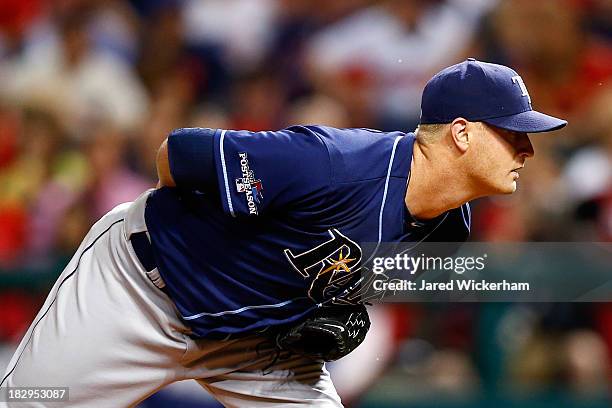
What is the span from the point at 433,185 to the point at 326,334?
1.35 feet

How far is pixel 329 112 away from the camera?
3.97 meters

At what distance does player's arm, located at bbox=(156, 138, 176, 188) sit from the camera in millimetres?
2105

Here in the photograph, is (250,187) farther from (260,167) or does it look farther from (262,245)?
(262,245)

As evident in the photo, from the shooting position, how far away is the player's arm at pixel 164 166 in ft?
6.91

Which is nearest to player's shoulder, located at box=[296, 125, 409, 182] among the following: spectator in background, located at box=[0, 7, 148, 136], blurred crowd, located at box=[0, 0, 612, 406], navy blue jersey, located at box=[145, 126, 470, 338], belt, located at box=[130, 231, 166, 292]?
navy blue jersey, located at box=[145, 126, 470, 338]

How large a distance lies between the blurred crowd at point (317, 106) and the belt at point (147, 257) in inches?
52.2

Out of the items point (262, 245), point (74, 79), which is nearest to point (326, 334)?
point (262, 245)

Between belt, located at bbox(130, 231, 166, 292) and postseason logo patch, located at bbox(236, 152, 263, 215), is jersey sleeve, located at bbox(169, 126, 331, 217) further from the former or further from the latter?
belt, located at bbox(130, 231, 166, 292)

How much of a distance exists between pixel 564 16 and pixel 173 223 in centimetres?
227

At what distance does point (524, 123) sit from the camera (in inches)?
80.8

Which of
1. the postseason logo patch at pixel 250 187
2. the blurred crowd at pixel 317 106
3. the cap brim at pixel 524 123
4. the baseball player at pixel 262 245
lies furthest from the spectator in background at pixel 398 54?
the postseason logo patch at pixel 250 187

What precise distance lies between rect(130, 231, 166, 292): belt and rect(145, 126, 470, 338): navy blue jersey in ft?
0.08

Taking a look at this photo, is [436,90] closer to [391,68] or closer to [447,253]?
[447,253]

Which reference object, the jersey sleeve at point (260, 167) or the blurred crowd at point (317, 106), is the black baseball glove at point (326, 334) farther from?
the blurred crowd at point (317, 106)
